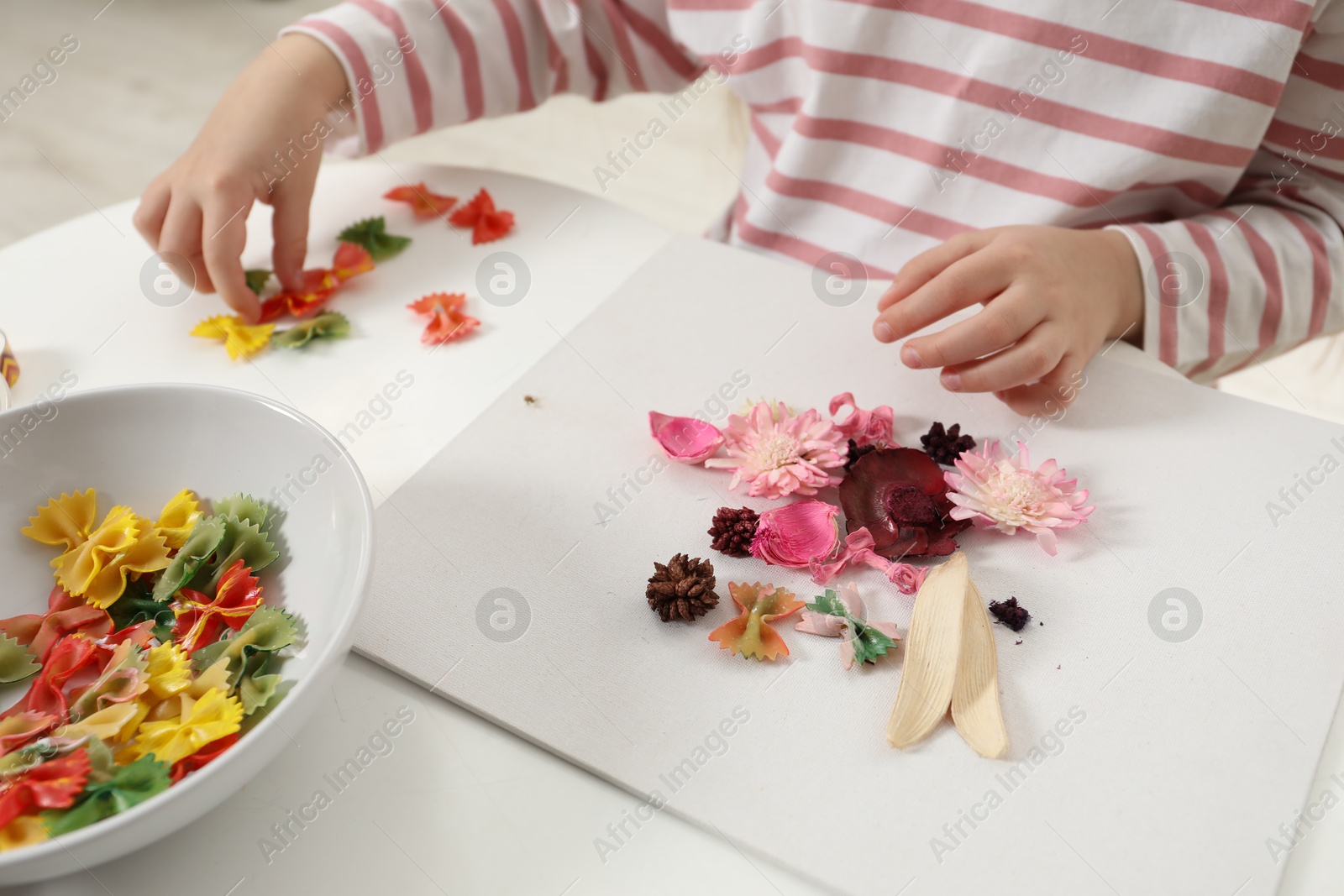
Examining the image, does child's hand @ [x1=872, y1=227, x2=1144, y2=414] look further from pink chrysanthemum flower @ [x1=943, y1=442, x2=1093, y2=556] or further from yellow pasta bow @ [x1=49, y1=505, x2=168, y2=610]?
yellow pasta bow @ [x1=49, y1=505, x2=168, y2=610]

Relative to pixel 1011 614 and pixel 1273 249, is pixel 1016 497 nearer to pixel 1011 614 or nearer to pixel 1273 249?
pixel 1011 614

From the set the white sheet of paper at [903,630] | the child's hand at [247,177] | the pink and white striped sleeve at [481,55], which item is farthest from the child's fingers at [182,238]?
the white sheet of paper at [903,630]

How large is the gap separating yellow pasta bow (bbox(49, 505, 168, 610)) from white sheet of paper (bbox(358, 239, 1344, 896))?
0.33 feet

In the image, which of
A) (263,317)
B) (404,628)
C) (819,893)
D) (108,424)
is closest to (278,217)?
(263,317)

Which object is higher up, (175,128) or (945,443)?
(945,443)

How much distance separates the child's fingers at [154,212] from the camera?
0.62 metres

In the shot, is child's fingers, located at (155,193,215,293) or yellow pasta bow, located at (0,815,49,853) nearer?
yellow pasta bow, located at (0,815,49,853)

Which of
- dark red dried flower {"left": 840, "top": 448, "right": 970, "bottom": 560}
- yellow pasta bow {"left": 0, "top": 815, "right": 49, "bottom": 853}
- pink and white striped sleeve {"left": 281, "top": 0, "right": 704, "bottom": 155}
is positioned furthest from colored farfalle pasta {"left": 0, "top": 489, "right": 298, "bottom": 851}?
pink and white striped sleeve {"left": 281, "top": 0, "right": 704, "bottom": 155}

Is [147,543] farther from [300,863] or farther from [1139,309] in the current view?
[1139,309]

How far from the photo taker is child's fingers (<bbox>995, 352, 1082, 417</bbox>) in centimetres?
53

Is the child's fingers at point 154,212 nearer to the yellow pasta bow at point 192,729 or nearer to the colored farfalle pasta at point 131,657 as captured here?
the colored farfalle pasta at point 131,657

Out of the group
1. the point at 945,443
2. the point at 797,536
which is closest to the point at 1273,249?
the point at 945,443

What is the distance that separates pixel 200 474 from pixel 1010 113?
561 mm

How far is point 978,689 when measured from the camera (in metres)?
0.40
